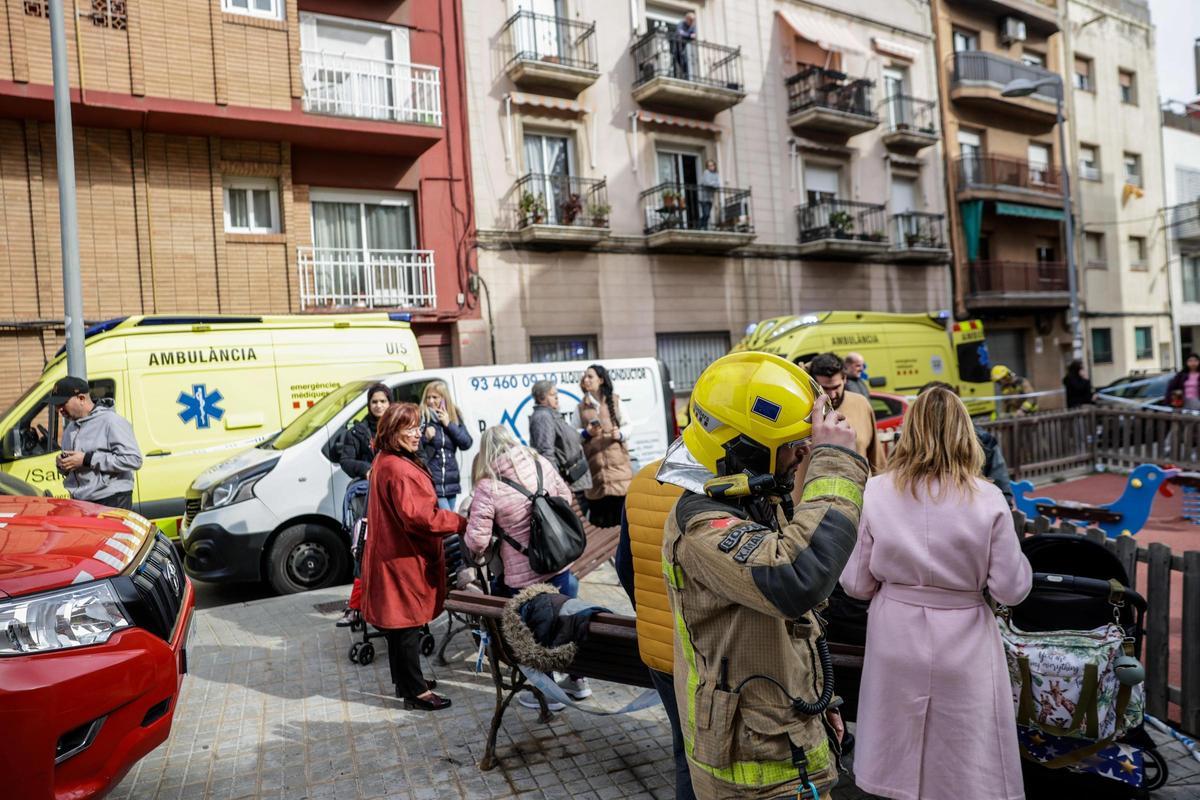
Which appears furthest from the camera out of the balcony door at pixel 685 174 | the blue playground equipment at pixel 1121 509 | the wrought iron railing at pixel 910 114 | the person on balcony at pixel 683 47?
the wrought iron railing at pixel 910 114

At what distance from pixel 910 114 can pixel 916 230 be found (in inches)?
127

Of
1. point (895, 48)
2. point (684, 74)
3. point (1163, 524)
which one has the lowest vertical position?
point (1163, 524)

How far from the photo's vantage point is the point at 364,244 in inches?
574

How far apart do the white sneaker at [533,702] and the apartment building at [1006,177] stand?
70.5 feet

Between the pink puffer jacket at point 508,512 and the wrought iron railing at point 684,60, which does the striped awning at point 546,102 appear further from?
the pink puffer jacket at point 508,512

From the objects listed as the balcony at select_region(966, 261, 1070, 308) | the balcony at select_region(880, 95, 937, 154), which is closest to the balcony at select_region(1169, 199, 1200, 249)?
the balcony at select_region(966, 261, 1070, 308)

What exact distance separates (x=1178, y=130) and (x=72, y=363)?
120ft

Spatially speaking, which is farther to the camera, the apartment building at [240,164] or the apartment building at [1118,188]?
the apartment building at [1118,188]

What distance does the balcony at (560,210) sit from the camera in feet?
50.4

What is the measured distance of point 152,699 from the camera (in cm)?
304

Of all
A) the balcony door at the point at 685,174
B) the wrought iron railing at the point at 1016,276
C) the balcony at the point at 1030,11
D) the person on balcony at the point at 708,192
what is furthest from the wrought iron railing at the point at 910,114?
the balcony door at the point at 685,174

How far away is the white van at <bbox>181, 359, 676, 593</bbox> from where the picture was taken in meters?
6.95

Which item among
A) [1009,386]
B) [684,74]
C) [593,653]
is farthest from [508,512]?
[1009,386]

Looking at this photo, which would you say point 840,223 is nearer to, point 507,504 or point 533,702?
point 507,504
